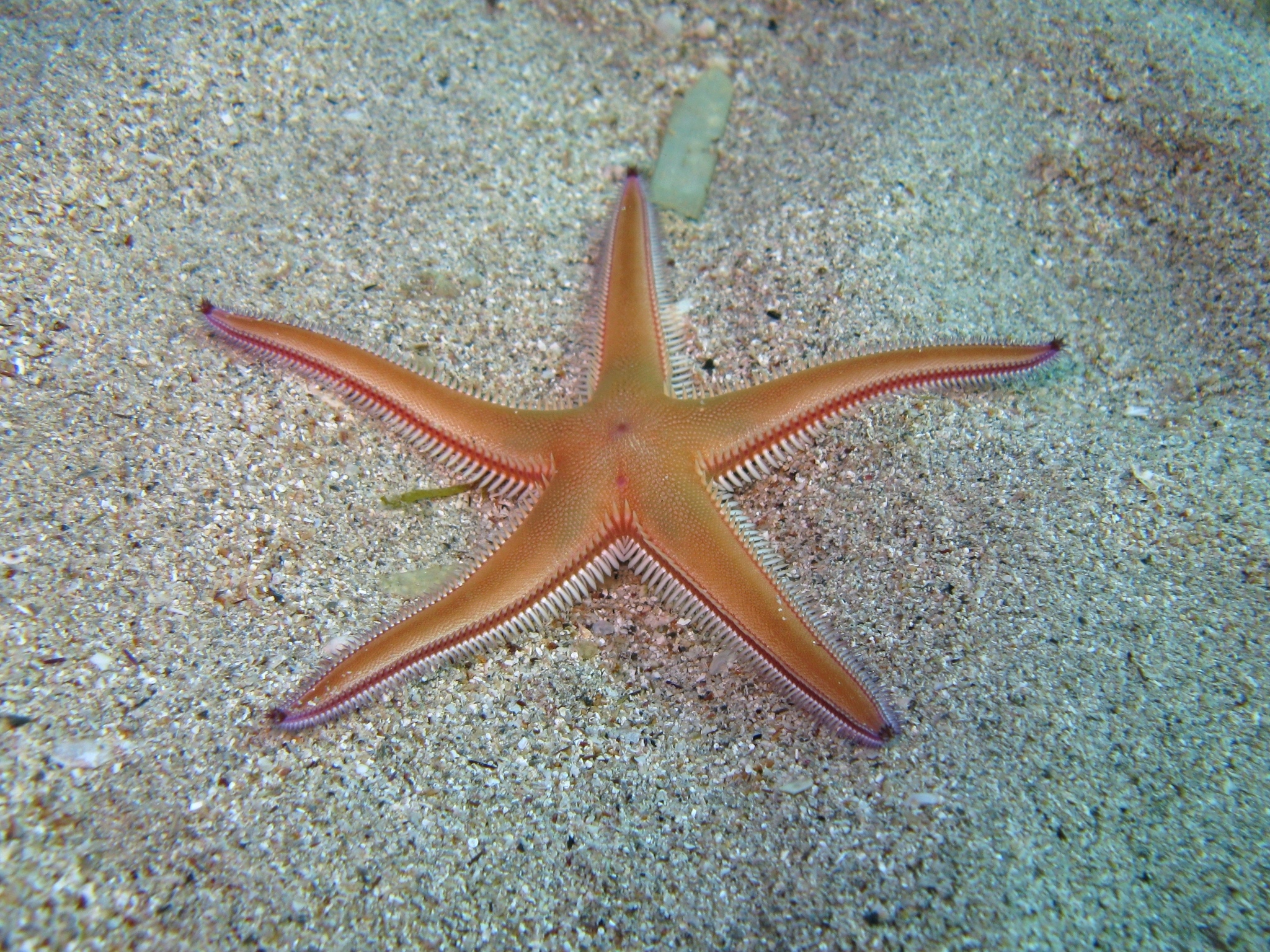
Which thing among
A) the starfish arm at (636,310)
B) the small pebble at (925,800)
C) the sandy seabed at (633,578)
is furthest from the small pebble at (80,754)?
the small pebble at (925,800)

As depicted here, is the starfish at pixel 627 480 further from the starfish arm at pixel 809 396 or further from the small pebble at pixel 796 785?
the small pebble at pixel 796 785

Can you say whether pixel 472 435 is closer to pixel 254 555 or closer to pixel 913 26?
pixel 254 555

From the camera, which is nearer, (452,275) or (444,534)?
(444,534)

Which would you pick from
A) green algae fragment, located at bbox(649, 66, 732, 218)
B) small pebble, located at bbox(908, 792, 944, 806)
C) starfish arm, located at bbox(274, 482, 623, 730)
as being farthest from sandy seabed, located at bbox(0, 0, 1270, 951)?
starfish arm, located at bbox(274, 482, 623, 730)

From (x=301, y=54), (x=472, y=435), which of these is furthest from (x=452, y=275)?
(x=301, y=54)

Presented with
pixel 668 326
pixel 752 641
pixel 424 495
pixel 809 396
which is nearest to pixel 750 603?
pixel 752 641

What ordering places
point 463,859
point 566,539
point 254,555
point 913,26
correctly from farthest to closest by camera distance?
point 913,26
point 254,555
point 566,539
point 463,859

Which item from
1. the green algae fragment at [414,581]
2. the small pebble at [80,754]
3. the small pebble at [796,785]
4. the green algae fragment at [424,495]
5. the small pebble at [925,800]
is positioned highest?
the small pebble at [925,800]

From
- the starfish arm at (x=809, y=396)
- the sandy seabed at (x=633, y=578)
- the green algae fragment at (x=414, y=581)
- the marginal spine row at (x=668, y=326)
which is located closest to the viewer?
the sandy seabed at (x=633, y=578)
